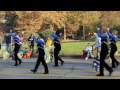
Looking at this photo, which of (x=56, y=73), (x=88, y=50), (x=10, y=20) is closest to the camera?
(x=56, y=73)

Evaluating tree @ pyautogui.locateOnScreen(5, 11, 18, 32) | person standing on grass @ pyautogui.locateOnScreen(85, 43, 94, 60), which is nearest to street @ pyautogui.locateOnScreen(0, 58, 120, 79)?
person standing on grass @ pyautogui.locateOnScreen(85, 43, 94, 60)

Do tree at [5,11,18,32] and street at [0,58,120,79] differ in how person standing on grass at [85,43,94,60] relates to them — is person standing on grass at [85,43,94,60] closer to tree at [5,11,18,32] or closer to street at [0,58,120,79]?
street at [0,58,120,79]

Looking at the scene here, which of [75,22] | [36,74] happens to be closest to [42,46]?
[36,74]

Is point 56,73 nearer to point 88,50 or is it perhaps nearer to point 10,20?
point 88,50

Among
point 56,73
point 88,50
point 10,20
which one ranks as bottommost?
point 56,73

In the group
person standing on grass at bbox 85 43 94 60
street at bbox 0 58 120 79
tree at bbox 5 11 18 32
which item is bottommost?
street at bbox 0 58 120 79

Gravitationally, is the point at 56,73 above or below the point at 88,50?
below

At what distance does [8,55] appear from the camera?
2169cm

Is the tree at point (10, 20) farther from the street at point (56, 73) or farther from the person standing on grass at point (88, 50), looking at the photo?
the street at point (56, 73)

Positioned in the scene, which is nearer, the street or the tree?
the street

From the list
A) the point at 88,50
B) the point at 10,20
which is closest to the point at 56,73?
the point at 88,50

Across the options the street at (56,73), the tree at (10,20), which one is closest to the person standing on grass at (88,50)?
the street at (56,73)
